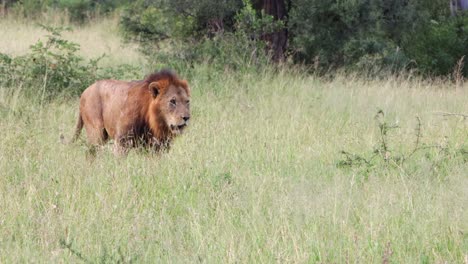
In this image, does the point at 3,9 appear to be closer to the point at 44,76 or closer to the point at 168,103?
the point at 44,76

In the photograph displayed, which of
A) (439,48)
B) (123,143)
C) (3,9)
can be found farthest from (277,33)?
(3,9)

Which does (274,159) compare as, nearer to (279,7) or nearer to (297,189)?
(297,189)

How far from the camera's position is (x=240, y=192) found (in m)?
5.42

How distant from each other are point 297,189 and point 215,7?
7656 mm

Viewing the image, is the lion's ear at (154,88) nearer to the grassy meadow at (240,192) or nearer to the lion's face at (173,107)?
the lion's face at (173,107)

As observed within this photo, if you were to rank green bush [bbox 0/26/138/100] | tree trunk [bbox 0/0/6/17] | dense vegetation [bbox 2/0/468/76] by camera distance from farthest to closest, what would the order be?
1. tree trunk [bbox 0/0/6/17]
2. dense vegetation [bbox 2/0/468/76]
3. green bush [bbox 0/26/138/100]

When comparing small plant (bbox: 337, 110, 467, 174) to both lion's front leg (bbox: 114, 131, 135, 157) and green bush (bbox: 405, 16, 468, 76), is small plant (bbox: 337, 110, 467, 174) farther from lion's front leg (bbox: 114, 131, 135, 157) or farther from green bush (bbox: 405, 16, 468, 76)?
green bush (bbox: 405, 16, 468, 76)

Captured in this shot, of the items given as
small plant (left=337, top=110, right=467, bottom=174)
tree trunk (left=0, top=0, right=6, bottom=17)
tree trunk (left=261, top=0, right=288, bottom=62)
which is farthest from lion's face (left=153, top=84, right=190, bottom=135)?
tree trunk (left=0, top=0, right=6, bottom=17)

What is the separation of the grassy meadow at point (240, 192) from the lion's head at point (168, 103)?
259mm

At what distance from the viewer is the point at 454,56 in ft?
47.3

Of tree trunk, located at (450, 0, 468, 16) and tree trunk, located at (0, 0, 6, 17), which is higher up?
tree trunk, located at (450, 0, 468, 16)

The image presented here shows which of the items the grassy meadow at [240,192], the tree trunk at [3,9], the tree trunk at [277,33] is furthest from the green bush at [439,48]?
the tree trunk at [3,9]

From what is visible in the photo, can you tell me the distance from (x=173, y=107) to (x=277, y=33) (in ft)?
21.1

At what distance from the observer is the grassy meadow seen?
4.32m
